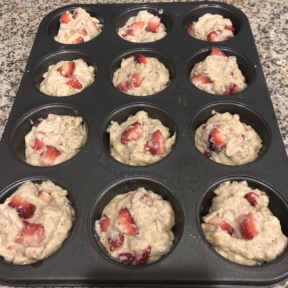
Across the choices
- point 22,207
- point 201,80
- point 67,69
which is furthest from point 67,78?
point 22,207

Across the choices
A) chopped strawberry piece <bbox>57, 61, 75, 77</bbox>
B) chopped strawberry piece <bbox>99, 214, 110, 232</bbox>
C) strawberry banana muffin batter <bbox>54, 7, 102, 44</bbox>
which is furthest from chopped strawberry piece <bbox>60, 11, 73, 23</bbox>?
chopped strawberry piece <bbox>99, 214, 110, 232</bbox>

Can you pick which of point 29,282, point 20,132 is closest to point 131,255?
point 29,282

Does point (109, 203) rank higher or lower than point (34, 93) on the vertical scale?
lower

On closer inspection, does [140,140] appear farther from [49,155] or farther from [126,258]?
[126,258]

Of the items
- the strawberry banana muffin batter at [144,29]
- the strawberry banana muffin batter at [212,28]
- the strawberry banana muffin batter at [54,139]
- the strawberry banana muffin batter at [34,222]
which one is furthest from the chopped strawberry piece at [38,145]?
the strawberry banana muffin batter at [212,28]

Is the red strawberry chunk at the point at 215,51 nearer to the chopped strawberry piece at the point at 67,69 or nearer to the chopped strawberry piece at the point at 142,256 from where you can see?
the chopped strawberry piece at the point at 67,69

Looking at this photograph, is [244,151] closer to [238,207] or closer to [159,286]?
[238,207]

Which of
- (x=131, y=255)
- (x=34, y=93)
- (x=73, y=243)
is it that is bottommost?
(x=131, y=255)
